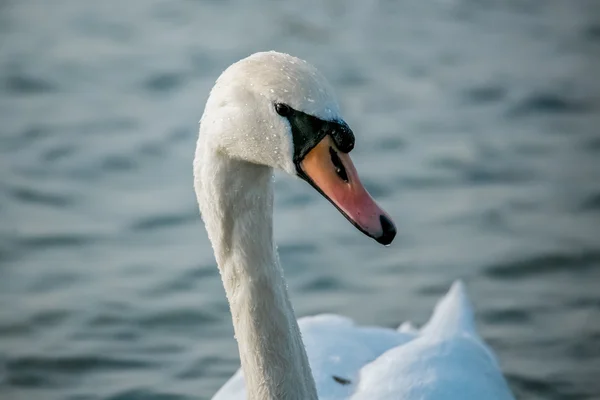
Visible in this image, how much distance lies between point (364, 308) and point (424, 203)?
4.02 ft

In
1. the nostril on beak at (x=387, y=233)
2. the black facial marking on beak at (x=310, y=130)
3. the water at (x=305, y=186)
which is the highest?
the water at (x=305, y=186)

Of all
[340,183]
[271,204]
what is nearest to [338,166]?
[340,183]

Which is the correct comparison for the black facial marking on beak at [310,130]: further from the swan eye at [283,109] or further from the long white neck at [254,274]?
the long white neck at [254,274]

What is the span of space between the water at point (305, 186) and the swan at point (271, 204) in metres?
1.69

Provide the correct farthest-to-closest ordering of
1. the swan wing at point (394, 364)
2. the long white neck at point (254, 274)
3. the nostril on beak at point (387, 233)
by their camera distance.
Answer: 1. the swan wing at point (394, 364)
2. the long white neck at point (254, 274)
3. the nostril on beak at point (387, 233)

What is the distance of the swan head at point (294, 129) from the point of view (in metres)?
3.40

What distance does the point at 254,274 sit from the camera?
381cm

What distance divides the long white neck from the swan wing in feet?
2.16

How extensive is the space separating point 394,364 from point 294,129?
1.60 metres

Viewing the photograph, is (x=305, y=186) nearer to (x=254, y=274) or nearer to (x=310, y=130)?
(x=254, y=274)

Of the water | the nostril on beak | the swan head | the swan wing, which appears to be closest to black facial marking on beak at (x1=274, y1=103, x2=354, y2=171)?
the swan head

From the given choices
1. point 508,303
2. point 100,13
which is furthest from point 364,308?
point 100,13

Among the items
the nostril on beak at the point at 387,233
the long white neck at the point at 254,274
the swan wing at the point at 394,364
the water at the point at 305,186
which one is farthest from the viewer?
the water at the point at 305,186

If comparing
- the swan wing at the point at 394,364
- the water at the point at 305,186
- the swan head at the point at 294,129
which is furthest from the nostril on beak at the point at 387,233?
the water at the point at 305,186
